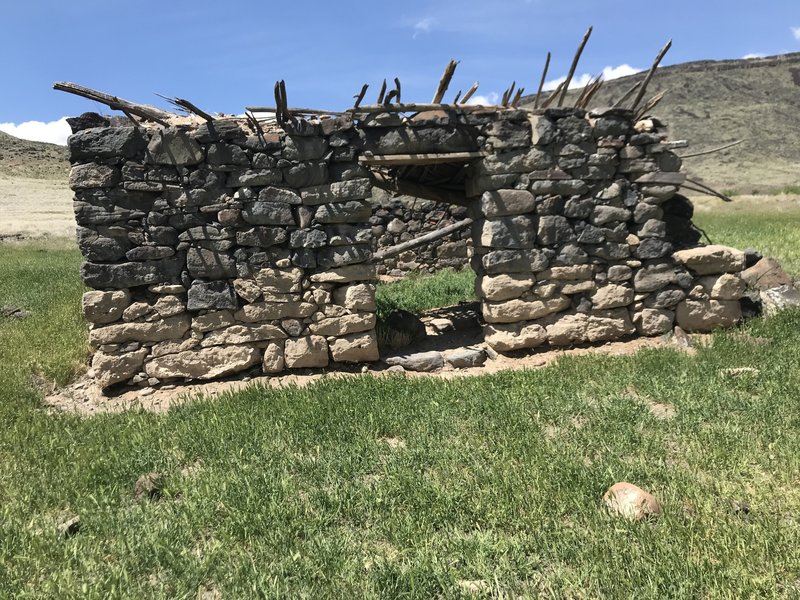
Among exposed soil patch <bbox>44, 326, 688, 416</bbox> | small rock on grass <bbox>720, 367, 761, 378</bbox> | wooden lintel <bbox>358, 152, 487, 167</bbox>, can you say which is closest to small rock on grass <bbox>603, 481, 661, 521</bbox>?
small rock on grass <bbox>720, 367, 761, 378</bbox>

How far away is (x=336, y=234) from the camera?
588 centimetres

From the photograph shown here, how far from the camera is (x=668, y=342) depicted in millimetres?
6211

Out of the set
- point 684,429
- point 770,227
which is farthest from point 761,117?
point 684,429

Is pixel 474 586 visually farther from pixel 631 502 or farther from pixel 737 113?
pixel 737 113

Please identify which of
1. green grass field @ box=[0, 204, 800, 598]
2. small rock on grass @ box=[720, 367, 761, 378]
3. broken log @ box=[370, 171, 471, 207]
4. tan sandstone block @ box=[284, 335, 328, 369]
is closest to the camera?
green grass field @ box=[0, 204, 800, 598]

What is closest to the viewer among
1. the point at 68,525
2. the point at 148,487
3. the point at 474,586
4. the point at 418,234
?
the point at 474,586

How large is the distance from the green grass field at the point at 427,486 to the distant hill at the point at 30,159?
39.7m

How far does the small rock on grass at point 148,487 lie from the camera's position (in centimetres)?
364

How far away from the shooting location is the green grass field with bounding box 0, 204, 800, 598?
2.72 metres

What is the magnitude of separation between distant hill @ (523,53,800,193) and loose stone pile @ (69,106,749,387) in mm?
25142

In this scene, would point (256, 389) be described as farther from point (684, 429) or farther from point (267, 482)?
point (684, 429)

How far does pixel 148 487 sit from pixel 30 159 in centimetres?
4540

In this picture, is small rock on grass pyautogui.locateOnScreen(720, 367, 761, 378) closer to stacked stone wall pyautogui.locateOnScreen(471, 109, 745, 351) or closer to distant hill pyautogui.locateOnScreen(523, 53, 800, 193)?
stacked stone wall pyautogui.locateOnScreen(471, 109, 745, 351)

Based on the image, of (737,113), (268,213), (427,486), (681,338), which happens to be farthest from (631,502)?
(737,113)
